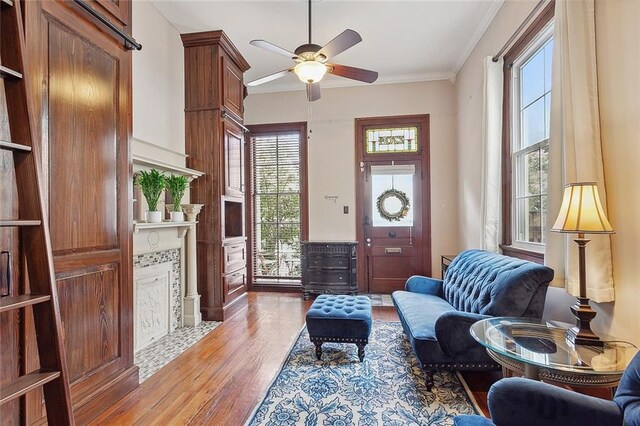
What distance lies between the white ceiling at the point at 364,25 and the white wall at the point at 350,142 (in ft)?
1.71

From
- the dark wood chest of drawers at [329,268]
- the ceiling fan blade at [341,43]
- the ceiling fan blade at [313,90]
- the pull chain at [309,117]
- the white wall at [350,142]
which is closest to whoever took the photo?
the ceiling fan blade at [341,43]

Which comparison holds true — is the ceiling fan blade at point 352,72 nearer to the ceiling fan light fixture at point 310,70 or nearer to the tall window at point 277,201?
the ceiling fan light fixture at point 310,70

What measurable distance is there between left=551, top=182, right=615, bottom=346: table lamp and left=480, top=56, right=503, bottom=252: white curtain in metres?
1.59

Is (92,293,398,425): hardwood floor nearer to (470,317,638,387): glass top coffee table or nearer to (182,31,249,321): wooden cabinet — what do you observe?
(182,31,249,321): wooden cabinet

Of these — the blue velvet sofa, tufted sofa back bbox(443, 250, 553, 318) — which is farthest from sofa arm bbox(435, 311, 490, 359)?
tufted sofa back bbox(443, 250, 553, 318)

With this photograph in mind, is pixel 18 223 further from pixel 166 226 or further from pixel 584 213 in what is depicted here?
pixel 584 213

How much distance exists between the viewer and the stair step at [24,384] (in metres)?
1.18

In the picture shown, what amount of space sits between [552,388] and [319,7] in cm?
361

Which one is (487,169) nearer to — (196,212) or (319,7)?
(319,7)

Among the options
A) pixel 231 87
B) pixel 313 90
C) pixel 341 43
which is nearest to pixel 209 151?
pixel 231 87

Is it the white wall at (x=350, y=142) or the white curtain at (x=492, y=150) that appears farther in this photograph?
the white wall at (x=350, y=142)

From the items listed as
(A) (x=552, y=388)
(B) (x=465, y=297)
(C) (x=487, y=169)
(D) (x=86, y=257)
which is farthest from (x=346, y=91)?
(A) (x=552, y=388)

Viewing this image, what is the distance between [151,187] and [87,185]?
94 cm

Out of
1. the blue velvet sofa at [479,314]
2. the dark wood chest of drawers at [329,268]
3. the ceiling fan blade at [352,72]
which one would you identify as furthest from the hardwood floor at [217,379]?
the ceiling fan blade at [352,72]
